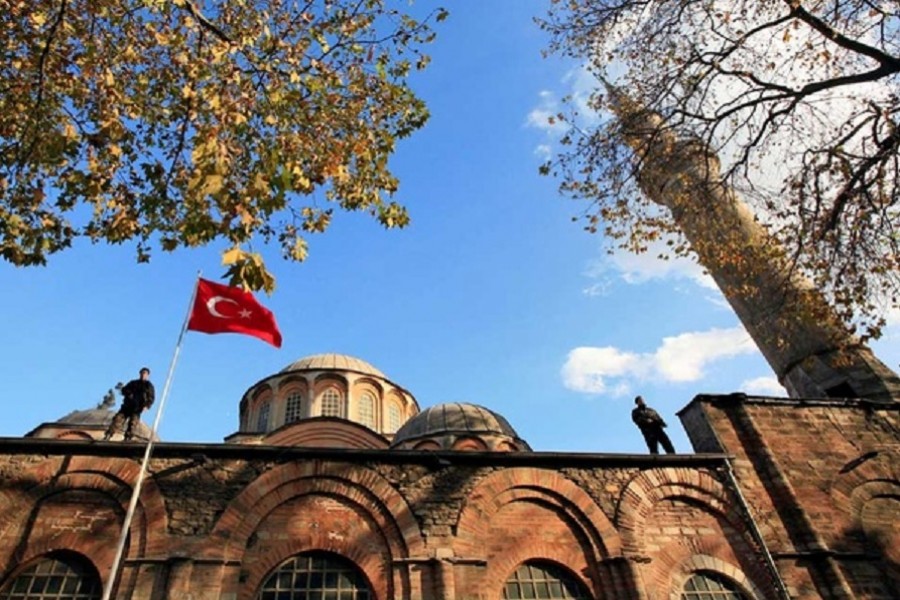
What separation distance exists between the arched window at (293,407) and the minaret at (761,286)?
14960 millimetres

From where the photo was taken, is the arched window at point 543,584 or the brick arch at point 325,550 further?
the arched window at point 543,584

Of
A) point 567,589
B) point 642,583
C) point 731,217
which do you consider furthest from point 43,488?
point 731,217

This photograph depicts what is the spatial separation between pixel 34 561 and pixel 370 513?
465cm

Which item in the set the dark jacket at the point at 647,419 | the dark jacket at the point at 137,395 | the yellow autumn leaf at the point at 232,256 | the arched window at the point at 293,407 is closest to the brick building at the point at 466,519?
the dark jacket at the point at 647,419

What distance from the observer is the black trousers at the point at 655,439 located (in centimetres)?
1176

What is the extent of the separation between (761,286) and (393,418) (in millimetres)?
14359

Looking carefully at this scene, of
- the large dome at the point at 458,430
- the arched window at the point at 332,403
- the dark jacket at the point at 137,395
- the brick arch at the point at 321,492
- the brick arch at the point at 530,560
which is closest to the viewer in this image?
the brick arch at the point at 321,492

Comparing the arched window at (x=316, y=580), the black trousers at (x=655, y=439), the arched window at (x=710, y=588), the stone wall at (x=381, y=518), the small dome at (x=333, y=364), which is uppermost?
the small dome at (x=333, y=364)

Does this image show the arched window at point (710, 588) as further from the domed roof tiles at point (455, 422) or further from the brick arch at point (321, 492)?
the domed roof tiles at point (455, 422)

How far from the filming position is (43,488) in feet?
28.9

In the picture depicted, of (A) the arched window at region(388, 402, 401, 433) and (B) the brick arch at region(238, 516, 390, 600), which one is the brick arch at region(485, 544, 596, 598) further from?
(A) the arched window at region(388, 402, 401, 433)

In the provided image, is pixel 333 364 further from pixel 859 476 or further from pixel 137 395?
pixel 859 476

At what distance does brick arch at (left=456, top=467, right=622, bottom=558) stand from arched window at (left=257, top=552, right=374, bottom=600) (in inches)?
67.3

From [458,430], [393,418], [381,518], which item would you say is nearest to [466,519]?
[381,518]
